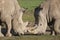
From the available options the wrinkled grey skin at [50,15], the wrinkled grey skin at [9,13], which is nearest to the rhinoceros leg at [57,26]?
the wrinkled grey skin at [50,15]

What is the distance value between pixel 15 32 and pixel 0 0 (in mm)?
1819

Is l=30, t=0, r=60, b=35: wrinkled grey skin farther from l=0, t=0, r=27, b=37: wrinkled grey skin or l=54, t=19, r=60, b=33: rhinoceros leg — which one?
l=0, t=0, r=27, b=37: wrinkled grey skin

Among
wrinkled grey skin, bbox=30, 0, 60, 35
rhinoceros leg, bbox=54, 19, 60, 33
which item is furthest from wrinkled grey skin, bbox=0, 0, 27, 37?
rhinoceros leg, bbox=54, 19, 60, 33

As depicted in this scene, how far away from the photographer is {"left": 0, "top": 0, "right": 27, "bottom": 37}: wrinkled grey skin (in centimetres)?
1925

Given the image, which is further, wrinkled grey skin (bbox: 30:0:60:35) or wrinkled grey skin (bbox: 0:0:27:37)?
wrinkled grey skin (bbox: 30:0:60:35)

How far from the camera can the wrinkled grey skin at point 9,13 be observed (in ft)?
Answer: 63.2

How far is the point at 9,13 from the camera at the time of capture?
19.5m

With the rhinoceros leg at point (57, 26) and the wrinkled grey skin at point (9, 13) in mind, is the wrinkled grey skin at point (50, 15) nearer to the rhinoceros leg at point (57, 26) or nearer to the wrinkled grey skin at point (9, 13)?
the rhinoceros leg at point (57, 26)

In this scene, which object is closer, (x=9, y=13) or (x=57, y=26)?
(x=9, y=13)

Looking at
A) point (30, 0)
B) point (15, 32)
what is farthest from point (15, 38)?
point (30, 0)

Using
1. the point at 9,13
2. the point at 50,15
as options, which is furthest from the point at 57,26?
the point at 9,13

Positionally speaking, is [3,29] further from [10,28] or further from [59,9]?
[59,9]

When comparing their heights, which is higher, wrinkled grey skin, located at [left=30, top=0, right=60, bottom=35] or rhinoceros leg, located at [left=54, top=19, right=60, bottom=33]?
wrinkled grey skin, located at [left=30, top=0, right=60, bottom=35]

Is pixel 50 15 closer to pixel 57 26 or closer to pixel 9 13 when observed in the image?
pixel 57 26
